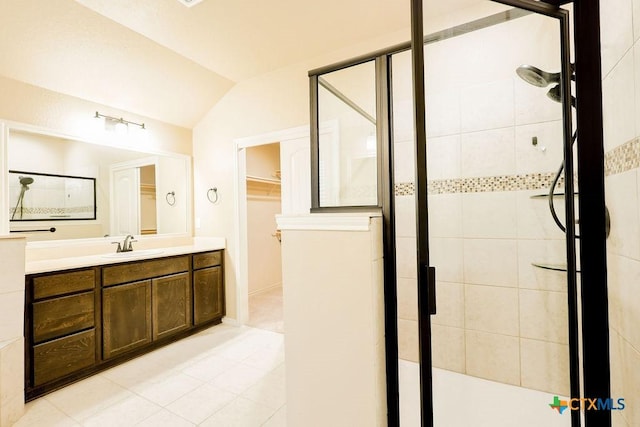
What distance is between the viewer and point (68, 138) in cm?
258

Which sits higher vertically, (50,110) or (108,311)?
(50,110)

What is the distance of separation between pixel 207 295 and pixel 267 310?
867 millimetres

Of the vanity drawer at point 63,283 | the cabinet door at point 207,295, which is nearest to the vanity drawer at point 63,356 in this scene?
the vanity drawer at point 63,283

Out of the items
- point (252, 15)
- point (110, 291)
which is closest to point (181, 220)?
point (110, 291)

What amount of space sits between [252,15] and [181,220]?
2.35m

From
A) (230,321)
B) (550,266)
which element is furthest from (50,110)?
(550,266)

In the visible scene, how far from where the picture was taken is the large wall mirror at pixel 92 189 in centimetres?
231

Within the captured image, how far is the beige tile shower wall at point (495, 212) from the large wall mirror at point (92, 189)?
114 inches

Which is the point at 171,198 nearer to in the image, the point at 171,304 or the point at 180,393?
the point at 171,304

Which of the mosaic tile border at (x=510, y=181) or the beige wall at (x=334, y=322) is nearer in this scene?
the mosaic tile border at (x=510, y=181)

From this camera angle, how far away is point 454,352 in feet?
4.30

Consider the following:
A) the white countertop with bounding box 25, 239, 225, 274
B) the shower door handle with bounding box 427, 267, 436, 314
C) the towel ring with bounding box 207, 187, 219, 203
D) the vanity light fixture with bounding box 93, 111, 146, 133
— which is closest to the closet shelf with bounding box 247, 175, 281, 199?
the towel ring with bounding box 207, 187, 219, 203

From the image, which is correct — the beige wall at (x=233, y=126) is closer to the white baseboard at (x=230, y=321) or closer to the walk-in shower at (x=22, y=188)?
the white baseboard at (x=230, y=321)

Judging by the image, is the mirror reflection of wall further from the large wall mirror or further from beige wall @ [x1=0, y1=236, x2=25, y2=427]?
beige wall @ [x1=0, y1=236, x2=25, y2=427]
